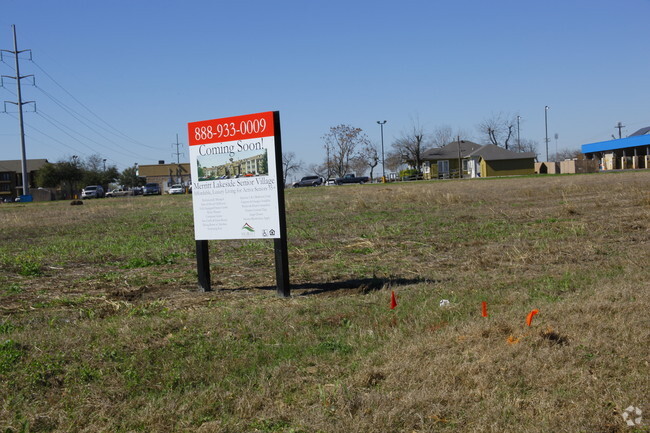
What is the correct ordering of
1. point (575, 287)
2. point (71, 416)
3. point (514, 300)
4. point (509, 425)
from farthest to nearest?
point (575, 287) → point (514, 300) → point (71, 416) → point (509, 425)

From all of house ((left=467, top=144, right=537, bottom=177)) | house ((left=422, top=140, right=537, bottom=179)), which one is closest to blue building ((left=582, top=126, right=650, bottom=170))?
house ((left=467, top=144, right=537, bottom=177))

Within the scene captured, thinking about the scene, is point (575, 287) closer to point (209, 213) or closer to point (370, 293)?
point (370, 293)

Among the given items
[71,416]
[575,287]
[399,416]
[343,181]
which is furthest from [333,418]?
[343,181]

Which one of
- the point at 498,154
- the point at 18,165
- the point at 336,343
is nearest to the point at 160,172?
the point at 18,165

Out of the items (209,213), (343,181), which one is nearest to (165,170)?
(343,181)

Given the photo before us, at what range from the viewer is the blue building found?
7294cm

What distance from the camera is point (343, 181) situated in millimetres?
87750

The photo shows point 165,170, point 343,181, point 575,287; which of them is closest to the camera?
point 575,287

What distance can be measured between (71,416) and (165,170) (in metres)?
145

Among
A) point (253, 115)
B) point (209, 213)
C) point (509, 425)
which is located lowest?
point (509, 425)

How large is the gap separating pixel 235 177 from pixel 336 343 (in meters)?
3.32

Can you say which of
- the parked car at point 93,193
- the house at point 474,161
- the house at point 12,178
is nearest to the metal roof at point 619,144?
the house at point 474,161

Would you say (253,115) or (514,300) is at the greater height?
(253,115)

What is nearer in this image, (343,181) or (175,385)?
(175,385)
